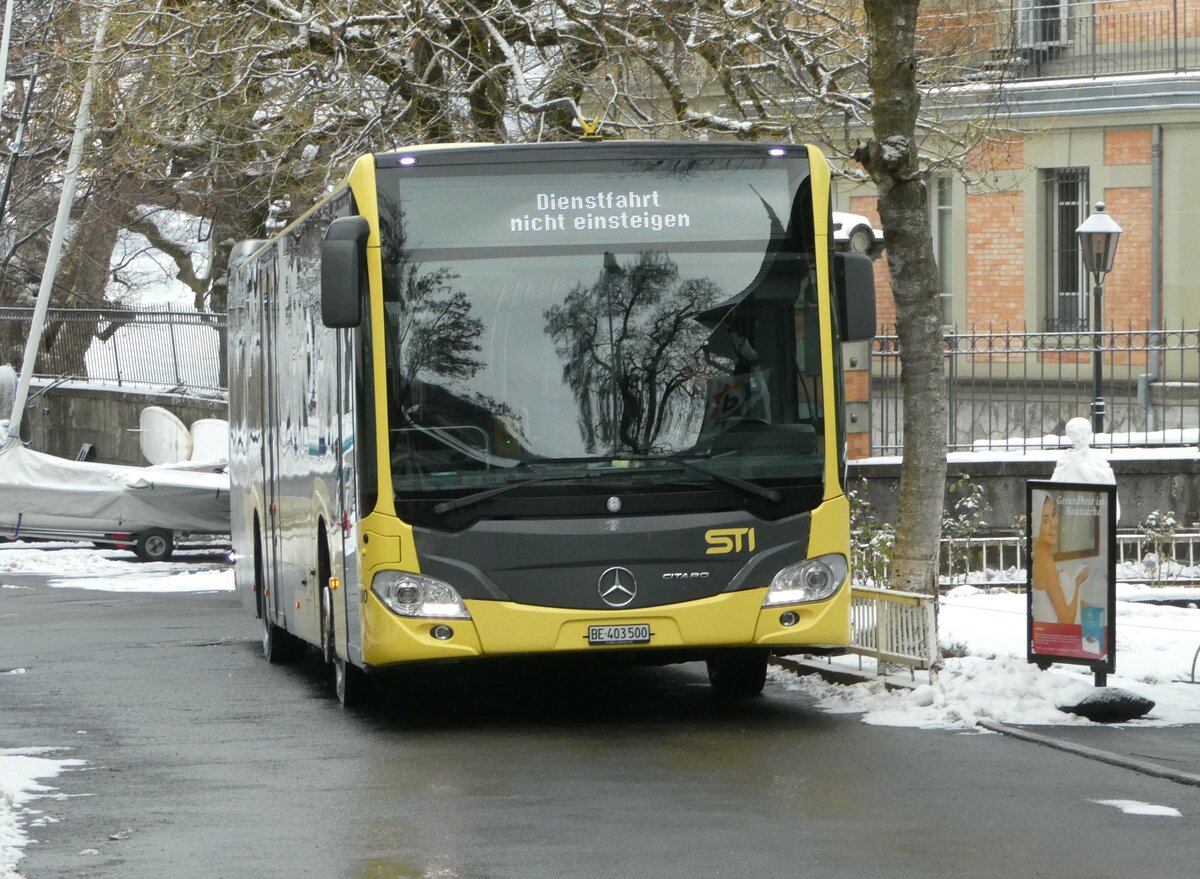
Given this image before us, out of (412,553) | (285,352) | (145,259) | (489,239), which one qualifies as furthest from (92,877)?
(145,259)

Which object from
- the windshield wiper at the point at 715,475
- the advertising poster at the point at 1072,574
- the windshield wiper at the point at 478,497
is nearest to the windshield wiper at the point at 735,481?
the windshield wiper at the point at 715,475

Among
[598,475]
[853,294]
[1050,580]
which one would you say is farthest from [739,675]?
[853,294]

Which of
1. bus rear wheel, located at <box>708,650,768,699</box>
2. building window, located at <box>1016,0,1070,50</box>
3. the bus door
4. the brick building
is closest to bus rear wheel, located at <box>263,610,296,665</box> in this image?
the bus door

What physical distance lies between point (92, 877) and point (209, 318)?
31.1m

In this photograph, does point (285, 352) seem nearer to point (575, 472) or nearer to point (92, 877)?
point (575, 472)

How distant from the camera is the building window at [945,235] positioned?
34.0 metres

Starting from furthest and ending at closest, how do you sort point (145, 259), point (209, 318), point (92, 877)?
point (145, 259) < point (209, 318) < point (92, 877)

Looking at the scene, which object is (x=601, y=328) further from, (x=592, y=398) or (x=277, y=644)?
(x=277, y=644)

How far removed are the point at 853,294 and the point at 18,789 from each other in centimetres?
493

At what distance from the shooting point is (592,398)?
11.6 metres

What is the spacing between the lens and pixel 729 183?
1194 centimetres

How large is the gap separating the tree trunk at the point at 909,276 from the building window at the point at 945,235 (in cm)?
1947

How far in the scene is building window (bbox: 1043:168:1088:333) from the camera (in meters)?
33.0

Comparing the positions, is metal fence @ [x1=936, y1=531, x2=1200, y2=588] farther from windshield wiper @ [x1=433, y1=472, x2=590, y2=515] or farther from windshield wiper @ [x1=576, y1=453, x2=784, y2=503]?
windshield wiper @ [x1=433, y1=472, x2=590, y2=515]
